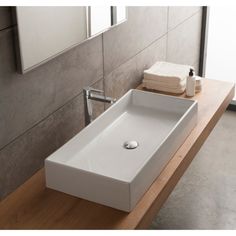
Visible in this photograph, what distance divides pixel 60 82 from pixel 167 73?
34.2 inches

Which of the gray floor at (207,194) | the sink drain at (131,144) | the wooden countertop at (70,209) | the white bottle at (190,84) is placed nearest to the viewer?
the wooden countertop at (70,209)

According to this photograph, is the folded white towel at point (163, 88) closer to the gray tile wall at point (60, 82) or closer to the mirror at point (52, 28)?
the gray tile wall at point (60, 82)

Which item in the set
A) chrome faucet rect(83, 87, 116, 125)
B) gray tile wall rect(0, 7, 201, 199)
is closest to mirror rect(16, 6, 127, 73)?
gray tile wall rect(0, 7, 201, 199)

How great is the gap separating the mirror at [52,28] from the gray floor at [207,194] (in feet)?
4.25

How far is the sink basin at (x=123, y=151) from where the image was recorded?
1937mm

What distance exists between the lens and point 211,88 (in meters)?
2.96

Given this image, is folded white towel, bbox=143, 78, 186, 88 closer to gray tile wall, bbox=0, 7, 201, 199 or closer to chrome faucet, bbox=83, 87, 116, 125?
gray tile wall, bbox=0, 7, 201, 199

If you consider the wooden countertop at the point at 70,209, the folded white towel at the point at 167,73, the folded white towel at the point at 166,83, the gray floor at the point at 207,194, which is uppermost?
the folded white towel at the point at 167,73

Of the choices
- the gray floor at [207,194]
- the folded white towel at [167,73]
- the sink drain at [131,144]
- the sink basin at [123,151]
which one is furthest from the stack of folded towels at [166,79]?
the gray floor at [207,194]

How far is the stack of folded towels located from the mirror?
53 cm

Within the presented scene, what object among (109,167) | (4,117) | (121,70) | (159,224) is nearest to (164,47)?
(121,70)

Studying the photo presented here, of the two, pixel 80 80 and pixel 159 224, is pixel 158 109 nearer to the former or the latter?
pixel 80 80

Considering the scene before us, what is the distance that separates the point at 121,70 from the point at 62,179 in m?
0.94

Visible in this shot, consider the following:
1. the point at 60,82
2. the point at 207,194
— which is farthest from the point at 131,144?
the point at 207,194
